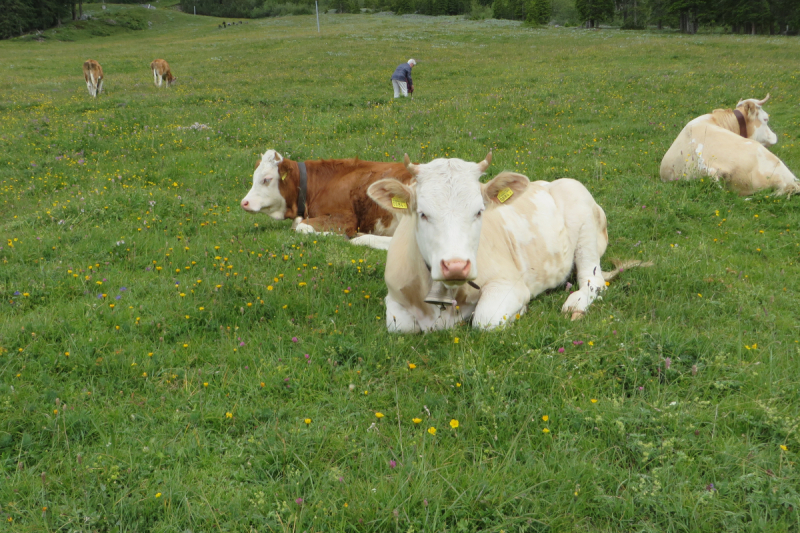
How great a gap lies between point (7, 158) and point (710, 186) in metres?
15.0

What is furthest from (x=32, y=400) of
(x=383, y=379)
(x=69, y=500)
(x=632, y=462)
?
(x=632, y=462)

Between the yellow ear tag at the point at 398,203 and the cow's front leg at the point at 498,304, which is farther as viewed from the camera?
the yellow ear tag at the point at 398,203

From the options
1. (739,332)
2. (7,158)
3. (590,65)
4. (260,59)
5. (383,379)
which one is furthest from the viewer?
(260,59)

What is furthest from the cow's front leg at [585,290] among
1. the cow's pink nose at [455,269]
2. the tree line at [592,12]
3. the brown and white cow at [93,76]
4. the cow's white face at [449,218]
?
the tree line at [592,12]

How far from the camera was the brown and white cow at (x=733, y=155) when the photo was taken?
29.0ft

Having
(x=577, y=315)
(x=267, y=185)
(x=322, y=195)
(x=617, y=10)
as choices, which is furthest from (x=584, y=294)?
(x=617, y=10)

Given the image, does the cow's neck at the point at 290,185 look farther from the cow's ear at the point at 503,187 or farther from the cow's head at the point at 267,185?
the cow's ear at the point at 503,187

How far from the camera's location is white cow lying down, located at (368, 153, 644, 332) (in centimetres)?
432

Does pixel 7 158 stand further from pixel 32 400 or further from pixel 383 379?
pixel 383 379

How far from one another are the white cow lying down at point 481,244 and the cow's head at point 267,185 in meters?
3.99

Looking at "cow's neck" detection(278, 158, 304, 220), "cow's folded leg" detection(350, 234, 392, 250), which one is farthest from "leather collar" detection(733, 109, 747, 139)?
"cow's neck" detection(278, 158, 304, 220)

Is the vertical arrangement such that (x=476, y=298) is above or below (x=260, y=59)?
below

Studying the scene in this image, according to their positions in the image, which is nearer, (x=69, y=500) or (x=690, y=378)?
(x=69, y=500)

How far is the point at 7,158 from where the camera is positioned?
11.9m
